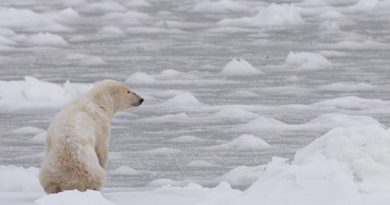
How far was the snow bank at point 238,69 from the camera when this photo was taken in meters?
12.6

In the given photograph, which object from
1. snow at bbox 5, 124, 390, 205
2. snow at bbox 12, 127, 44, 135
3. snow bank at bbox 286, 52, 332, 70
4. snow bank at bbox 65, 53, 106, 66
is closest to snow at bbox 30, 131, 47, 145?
snow at bbox 12, 127, 44, 135

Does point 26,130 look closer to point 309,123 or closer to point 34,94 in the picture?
point 34,94

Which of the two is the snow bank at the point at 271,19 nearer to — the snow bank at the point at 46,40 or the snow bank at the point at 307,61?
the snow bank at the point at 46,40

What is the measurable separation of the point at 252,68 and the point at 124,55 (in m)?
2.14

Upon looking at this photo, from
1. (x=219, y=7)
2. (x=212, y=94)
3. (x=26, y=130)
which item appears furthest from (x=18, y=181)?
(x=219, y=7)

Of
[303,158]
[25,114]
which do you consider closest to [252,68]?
[25,114]

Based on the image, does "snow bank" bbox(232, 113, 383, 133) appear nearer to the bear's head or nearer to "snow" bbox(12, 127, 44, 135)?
"snow" bbox(12, 127, 44, 135)

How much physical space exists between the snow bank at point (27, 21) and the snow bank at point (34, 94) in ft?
20.0

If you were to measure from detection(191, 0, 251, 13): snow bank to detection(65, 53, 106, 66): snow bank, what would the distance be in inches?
216

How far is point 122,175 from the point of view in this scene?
7426 millimetres

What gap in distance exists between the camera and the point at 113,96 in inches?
244

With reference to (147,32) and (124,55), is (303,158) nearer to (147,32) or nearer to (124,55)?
(124,55)

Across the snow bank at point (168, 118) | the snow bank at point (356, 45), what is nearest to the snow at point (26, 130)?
the snow bank at point (168, 118)

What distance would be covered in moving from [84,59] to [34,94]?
10.2ft
